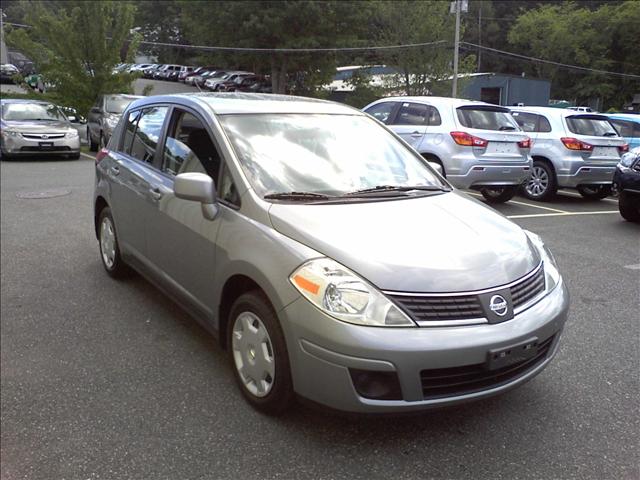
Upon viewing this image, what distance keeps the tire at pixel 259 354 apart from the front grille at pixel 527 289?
3.69 feet

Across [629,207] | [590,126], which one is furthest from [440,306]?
[590,126]

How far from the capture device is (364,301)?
2537 mm

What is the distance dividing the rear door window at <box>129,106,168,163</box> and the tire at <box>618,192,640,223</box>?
263 inches

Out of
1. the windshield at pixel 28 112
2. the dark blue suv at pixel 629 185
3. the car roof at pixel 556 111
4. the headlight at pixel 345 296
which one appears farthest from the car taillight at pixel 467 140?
the windshield at pixel 28 112

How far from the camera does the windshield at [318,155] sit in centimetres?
334

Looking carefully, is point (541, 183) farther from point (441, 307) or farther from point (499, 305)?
point (441, 307)

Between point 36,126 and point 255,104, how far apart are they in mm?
12301

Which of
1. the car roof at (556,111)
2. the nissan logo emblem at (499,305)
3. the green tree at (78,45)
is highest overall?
the green tree at (78,45)

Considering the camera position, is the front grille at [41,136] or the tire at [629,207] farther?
the front grille at [41,136]

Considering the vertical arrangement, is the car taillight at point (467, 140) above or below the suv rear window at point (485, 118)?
below

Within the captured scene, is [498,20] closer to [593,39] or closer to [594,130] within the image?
[593,39]

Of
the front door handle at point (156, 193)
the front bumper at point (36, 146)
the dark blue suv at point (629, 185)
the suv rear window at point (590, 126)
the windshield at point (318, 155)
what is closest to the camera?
the windshield at point (318, 155)

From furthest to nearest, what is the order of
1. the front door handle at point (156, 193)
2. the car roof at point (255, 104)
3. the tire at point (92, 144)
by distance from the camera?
the tire at point (92, 144)
the front door handle at point (156, 193)
the car roof at point (255, 104)

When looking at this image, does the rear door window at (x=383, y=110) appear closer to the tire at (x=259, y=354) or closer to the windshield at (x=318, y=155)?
the windshield at (x=318, y=155)
